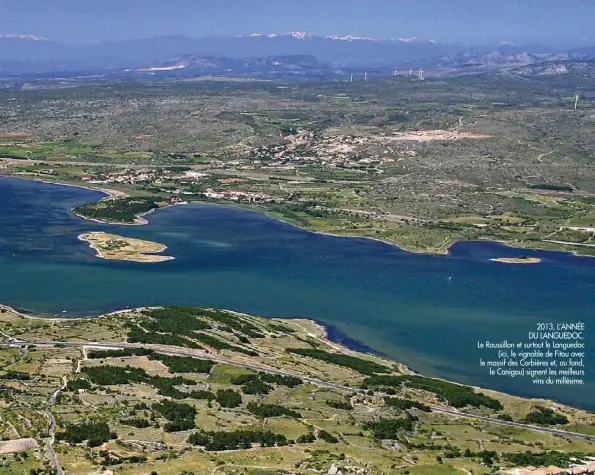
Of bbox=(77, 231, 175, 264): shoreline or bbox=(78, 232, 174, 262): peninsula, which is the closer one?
bbox=(77, 231, 175, 264): shoreline

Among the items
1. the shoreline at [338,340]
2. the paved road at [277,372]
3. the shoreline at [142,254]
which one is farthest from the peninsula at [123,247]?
the paved road at [277,372]

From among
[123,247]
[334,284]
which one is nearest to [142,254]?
[123,247]

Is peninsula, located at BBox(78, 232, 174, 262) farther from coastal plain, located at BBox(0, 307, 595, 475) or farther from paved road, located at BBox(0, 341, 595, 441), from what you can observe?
paved road, located at BBox(0, 341, 595, 441)

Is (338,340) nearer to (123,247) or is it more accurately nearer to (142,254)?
(142,254)

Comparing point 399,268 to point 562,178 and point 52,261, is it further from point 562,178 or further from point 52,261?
point 562,178

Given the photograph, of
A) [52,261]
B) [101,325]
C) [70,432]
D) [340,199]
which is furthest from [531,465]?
[340,199]

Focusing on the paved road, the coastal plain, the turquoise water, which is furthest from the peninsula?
the paved road
